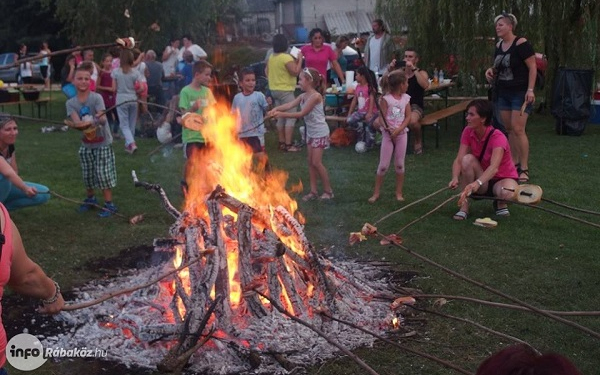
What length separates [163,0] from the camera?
2139 cm

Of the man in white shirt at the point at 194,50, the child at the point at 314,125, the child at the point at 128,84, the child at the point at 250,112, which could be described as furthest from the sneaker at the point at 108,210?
the man in white shirt at the point at 194,50

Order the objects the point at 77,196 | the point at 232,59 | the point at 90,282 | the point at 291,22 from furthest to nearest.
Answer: the point at 291,22 < the point at 232,59 < the point at 77,196 < the point at 90,282

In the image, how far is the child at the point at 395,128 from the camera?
29.0 feet

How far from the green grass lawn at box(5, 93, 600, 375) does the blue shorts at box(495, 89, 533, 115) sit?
3.51ft

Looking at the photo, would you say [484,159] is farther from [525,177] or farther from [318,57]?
[318,57]

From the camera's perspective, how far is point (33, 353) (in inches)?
190

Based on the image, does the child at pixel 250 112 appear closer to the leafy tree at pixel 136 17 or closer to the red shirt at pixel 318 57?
the red shirt at pixel 318 57

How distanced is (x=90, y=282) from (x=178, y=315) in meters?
1.61

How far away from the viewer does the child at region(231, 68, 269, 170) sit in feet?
30.2

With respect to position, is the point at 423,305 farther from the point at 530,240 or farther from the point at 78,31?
the point at 78,31

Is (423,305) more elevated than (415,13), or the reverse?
(415,13)

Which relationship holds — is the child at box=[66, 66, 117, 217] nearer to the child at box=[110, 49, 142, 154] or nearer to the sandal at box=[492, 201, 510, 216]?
the sandal at box=[492, 201, 510, 216]

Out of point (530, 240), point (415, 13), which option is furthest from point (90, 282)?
point (415, 13)

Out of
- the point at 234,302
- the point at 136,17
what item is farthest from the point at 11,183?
the point at 136,17
